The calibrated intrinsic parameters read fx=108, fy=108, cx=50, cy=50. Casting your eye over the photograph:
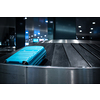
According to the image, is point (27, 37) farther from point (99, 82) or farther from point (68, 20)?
point (99, 82)

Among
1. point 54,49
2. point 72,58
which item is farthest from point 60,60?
point 54,49

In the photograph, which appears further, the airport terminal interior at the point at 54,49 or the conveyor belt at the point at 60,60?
the conveyor belt at the point at 60,60

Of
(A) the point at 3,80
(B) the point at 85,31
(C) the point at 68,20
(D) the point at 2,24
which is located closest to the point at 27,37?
(D) the point at 2,24

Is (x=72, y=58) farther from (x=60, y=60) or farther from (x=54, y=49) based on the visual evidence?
(x=54, y=49)

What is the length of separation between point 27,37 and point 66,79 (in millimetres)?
11393

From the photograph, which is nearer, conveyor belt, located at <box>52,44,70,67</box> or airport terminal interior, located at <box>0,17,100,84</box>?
airport terminal interior, located at <box>0,17,100,84</box>

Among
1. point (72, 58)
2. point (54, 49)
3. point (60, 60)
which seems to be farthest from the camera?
point (54, 49)

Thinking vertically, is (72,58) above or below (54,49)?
below

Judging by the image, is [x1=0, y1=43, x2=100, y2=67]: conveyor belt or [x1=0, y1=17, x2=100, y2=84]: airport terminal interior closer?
[x1=0, y1=17, x2=100, y2=84]: airport terminal interior

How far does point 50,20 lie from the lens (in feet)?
40.4

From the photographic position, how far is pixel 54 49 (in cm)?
534

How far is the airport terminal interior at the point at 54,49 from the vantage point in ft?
7.76

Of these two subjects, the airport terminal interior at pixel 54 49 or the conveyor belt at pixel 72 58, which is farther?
the conveyor belt at pixel 72 58

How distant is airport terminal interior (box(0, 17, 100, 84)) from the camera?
93.1 inches
